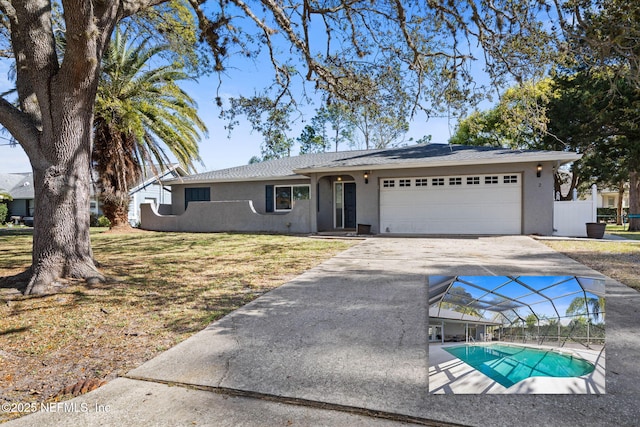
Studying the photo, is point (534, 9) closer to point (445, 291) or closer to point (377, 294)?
point (377, 294)

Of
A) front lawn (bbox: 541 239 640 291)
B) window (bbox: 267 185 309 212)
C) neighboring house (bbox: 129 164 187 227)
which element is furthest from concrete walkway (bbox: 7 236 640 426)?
neighboring house (bbox: 129 164 187 227)

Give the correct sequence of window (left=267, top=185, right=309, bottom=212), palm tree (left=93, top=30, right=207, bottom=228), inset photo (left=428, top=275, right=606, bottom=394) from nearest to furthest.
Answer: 1. inset photo (left=428, top=275, right=606, bottom=394)
2. palm tree (left=93, top=30, right=207, bottom=228)
3. window (left=267, top=185, right=309, bottom=212)

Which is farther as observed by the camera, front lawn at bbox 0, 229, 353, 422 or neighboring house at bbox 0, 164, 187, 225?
neighboring house at bbox 0, 164, 187, 225

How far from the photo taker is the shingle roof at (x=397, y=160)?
474 inches

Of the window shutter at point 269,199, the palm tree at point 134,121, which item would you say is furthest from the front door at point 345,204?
the palm tree at point 134,121

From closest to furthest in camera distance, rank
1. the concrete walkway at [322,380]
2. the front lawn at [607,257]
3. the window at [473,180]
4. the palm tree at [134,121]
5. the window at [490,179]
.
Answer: the concrete walkway at [322,380], the front lawn at [607,257], the window at [490,179], the window at [473,180], the palm tree at [134,121]

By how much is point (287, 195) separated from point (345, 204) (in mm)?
2745

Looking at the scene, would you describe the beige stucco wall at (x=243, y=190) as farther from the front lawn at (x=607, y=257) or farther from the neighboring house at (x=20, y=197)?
the neighboring house at (x=20, y=197)

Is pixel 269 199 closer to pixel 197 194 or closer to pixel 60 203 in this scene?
pixel 197 194

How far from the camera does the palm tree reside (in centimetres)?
1402

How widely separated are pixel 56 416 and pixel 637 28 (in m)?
8.52

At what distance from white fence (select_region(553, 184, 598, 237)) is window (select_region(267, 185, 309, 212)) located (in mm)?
9691

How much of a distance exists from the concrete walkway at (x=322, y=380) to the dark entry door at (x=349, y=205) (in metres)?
11.5

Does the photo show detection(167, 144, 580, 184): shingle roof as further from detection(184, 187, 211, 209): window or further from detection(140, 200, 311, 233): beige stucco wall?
detection(140, 200, 311, 233): beige stucco wall
